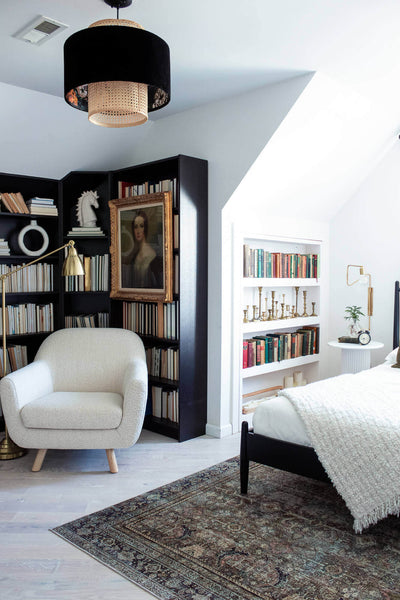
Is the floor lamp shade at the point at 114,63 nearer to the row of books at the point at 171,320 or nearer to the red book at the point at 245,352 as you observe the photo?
the row of books at the point at 171,320

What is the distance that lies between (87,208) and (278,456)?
8.97 ft

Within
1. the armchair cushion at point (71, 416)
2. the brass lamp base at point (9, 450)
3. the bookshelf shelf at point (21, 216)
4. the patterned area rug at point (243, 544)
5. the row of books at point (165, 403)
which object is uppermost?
the bookshelf shelf at point (21, 216)

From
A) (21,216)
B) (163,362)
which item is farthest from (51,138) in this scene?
(163,362)

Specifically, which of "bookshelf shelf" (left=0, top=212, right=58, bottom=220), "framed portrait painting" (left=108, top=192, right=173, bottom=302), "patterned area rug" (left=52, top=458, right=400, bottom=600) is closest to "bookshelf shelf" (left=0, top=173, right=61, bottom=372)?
"bookshelf shelf" (left=0, top=212, right=58, bottom=220)

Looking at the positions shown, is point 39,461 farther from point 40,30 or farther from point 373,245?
point 373,245

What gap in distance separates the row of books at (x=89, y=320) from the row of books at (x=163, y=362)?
0.49 meters

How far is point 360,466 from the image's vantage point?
2596mm

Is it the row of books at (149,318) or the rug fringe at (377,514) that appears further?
the row of books at (149,318)

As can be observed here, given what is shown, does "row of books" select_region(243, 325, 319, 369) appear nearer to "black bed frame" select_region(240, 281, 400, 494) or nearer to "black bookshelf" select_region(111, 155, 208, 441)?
"black bookshelf" select_region(111, 155, 208, 441)

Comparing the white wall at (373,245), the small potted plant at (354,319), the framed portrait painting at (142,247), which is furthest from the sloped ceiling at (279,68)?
the small potted plant at (354,319)

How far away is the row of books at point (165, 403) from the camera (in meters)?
4.20

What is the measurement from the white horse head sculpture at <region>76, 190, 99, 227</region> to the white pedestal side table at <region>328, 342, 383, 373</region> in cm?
234

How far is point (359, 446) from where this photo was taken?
2.61 meters

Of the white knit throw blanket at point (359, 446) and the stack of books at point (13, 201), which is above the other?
the stack of books at point (13, 201)
